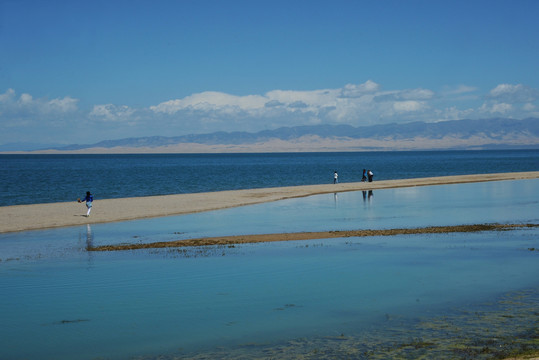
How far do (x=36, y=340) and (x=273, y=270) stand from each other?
9156mm

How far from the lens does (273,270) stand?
70.0ft

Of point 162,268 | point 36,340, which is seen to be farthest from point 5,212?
point 36,340

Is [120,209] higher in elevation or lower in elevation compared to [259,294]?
higher

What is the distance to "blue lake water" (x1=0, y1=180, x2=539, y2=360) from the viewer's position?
13.5 m

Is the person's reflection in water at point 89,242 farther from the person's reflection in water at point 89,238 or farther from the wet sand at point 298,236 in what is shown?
the wet sand at point 298,236

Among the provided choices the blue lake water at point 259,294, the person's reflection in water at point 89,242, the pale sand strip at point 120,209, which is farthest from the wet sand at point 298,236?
the pale sand strip at point 120,209

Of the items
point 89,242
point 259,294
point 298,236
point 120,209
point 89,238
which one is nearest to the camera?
point 259,294

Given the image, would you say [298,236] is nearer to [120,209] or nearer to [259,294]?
[259,294]

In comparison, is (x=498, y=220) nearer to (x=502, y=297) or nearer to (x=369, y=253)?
(x=369, y=253)

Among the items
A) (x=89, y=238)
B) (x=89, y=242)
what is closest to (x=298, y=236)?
(x=89, y=242)

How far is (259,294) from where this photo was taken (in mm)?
17906

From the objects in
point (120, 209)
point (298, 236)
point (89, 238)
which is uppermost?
point (120, 209)

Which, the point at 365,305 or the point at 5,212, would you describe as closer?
the point at 365,305

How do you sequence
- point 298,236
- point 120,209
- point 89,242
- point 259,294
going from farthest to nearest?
point 120,209
point 298,236
point 89,242
point 259,294
